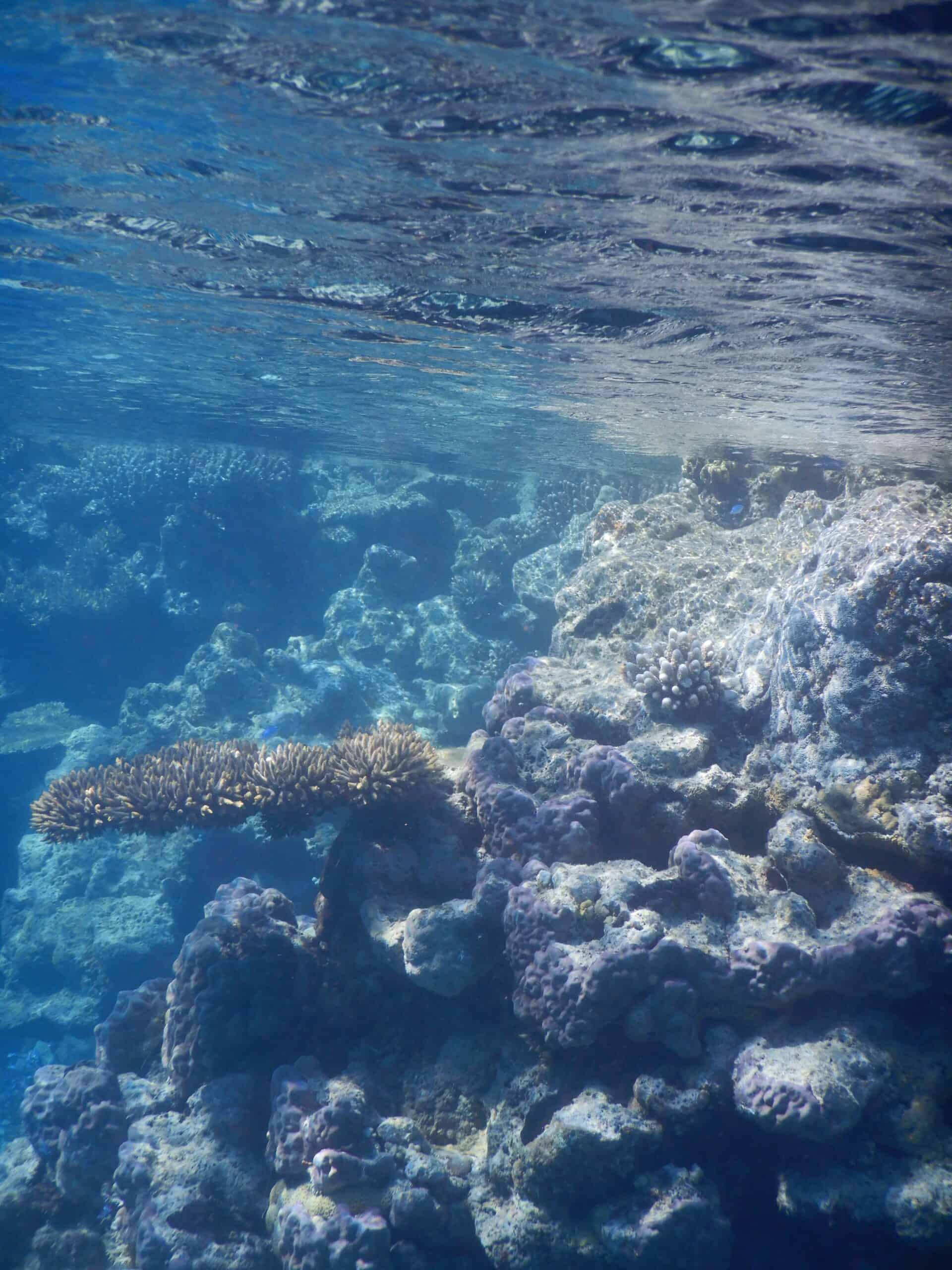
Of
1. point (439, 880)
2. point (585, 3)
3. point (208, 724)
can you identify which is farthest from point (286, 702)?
point (585, 3)

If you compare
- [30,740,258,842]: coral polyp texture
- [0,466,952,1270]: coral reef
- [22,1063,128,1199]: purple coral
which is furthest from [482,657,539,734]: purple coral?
[22,1063,128,1199]: purple coral

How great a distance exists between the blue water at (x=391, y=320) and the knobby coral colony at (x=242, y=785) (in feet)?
12.8

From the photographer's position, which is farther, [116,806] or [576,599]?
[576,599]

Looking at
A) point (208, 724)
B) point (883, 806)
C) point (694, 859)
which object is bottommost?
point (208, 724)

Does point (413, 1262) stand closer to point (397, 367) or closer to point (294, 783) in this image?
point (294, 783)

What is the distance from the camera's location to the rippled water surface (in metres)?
4.54

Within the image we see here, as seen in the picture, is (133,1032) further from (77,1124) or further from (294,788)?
(294,788)

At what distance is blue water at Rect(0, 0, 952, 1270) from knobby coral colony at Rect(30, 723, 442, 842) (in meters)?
3.91

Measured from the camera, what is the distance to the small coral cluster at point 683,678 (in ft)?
26.0

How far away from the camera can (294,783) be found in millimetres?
8172

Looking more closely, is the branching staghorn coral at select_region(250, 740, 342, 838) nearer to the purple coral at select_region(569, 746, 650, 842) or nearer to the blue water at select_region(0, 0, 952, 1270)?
the purple coral at select_region(569, 746, 650, 842)

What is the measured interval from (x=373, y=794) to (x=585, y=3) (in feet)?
24.0

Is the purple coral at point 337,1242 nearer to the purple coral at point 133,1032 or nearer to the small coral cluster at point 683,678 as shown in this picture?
the purple coral at point 133,1032

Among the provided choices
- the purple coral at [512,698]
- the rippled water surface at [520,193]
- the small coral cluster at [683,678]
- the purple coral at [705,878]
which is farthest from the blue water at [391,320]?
the purple coral at [512,698]
